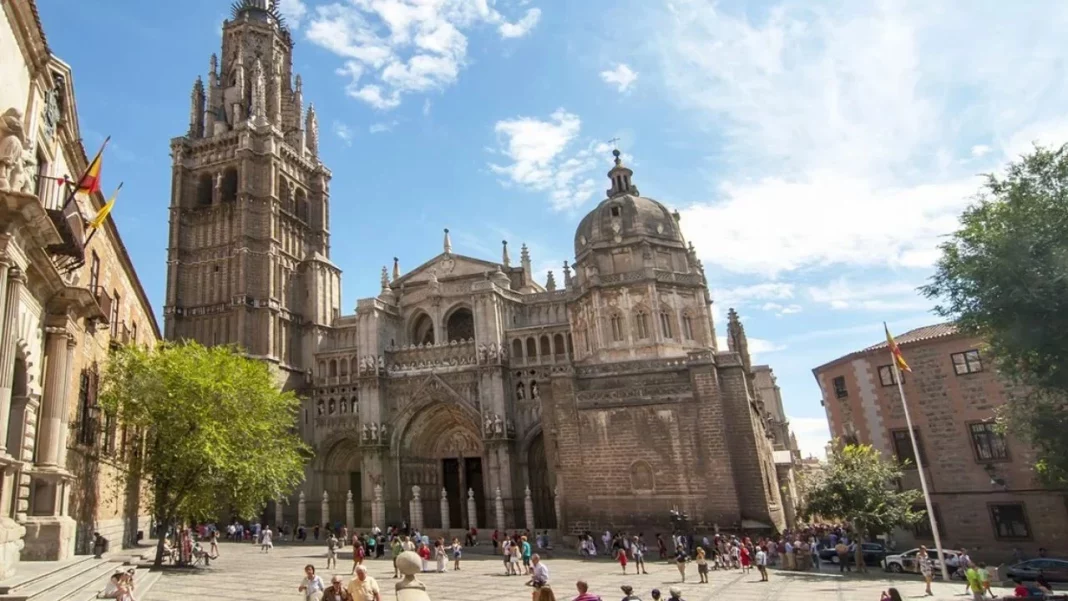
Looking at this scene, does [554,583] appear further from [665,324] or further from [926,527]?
[926,527]

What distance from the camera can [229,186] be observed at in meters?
48.2

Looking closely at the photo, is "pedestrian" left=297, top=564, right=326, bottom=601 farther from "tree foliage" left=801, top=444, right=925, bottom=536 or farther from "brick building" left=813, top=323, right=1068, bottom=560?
"brick building" left=813, top=323, right=1068, bottom=560

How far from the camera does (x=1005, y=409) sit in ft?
69.5

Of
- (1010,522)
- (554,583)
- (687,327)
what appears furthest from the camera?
(687,327)

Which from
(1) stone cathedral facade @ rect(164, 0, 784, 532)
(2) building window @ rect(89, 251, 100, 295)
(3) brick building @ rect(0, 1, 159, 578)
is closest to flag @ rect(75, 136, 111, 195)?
(3) brick building @ rect(0, 1, 159, 578)

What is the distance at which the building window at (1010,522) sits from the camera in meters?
25.5

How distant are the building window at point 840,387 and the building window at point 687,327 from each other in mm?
7660

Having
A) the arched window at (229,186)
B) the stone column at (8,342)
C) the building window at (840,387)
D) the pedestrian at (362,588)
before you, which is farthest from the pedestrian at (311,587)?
the arched window at (229,186)

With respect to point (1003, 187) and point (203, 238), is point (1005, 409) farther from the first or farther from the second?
point (203, 238)

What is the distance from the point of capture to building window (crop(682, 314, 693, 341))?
107ft

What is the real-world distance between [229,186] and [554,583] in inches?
1578

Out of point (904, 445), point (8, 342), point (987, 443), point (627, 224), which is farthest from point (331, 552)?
point (987, 443)

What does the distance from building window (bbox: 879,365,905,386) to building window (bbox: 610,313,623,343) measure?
11760 mm

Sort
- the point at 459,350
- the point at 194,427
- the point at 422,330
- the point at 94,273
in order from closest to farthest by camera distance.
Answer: the point at 94,273
the point at 194,427
the point at 459,350
the point at 422,330
